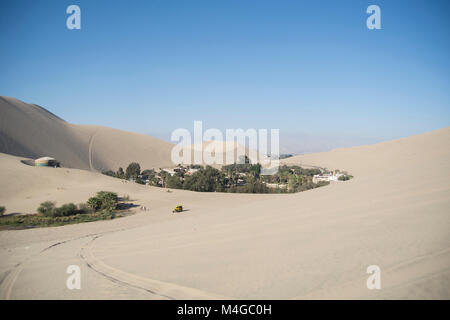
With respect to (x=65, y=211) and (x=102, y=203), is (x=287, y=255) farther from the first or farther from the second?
(x=102, y=203)

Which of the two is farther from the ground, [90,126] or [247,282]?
[90,126]

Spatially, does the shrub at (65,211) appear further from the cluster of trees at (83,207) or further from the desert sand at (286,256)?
the desert sand at (286,256)

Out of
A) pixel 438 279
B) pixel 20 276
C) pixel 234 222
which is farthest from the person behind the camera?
pixel 234 222

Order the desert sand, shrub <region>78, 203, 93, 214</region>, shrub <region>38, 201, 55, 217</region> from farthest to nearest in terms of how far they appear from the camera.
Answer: shrub <region>78, 203, 93, 214</region>
shrub <region>38, 201, 55, 217</region>
the desert sand

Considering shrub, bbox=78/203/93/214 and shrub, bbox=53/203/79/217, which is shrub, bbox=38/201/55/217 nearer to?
shrub, bbox=53/203/79/217

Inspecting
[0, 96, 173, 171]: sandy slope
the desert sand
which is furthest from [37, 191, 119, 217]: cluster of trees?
[0, 96, 173, 171]: sandy slope

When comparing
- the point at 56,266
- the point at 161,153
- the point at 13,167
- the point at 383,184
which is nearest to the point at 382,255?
the point at 383,184

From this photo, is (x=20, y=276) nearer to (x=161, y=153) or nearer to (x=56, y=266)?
(x=56, y=266)
